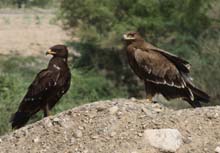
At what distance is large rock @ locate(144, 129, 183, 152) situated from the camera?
24.4 ft

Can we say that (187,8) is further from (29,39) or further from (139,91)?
(29,39)

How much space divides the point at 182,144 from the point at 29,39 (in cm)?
5043

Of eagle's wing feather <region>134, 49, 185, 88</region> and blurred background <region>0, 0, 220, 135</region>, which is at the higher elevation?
eagle's wing feather <region>134, 49, 185, 88</region>

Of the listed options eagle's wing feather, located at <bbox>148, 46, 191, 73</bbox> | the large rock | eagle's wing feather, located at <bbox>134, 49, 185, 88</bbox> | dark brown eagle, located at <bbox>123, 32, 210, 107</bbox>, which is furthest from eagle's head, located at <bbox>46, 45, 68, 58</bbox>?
the large rock

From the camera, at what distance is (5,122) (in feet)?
A: 60.3

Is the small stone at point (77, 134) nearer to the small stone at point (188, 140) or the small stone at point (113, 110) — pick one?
the small stone at point (113, 110)

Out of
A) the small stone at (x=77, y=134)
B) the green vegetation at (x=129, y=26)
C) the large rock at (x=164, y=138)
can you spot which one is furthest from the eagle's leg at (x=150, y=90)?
the green vegetation at (x=129, y=26)

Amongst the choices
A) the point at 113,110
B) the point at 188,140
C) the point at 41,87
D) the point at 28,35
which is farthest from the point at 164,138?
the point at 28,35

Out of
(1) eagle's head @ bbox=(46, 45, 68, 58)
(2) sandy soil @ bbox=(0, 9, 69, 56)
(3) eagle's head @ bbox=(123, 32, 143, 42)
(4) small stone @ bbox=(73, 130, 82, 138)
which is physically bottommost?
(2) sandy soil @ bbox=(0, 9, 69, 56)

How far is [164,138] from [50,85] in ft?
10.0

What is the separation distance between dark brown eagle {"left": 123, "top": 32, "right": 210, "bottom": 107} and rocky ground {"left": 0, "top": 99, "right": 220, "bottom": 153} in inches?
75.7

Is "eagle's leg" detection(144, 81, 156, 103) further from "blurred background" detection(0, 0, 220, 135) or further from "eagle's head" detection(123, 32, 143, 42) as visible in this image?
"blurred background" detection(0, 0, 220, 135)

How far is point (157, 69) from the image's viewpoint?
10594mm

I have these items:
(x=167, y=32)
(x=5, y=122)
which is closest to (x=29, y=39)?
(x=167, y=32)
